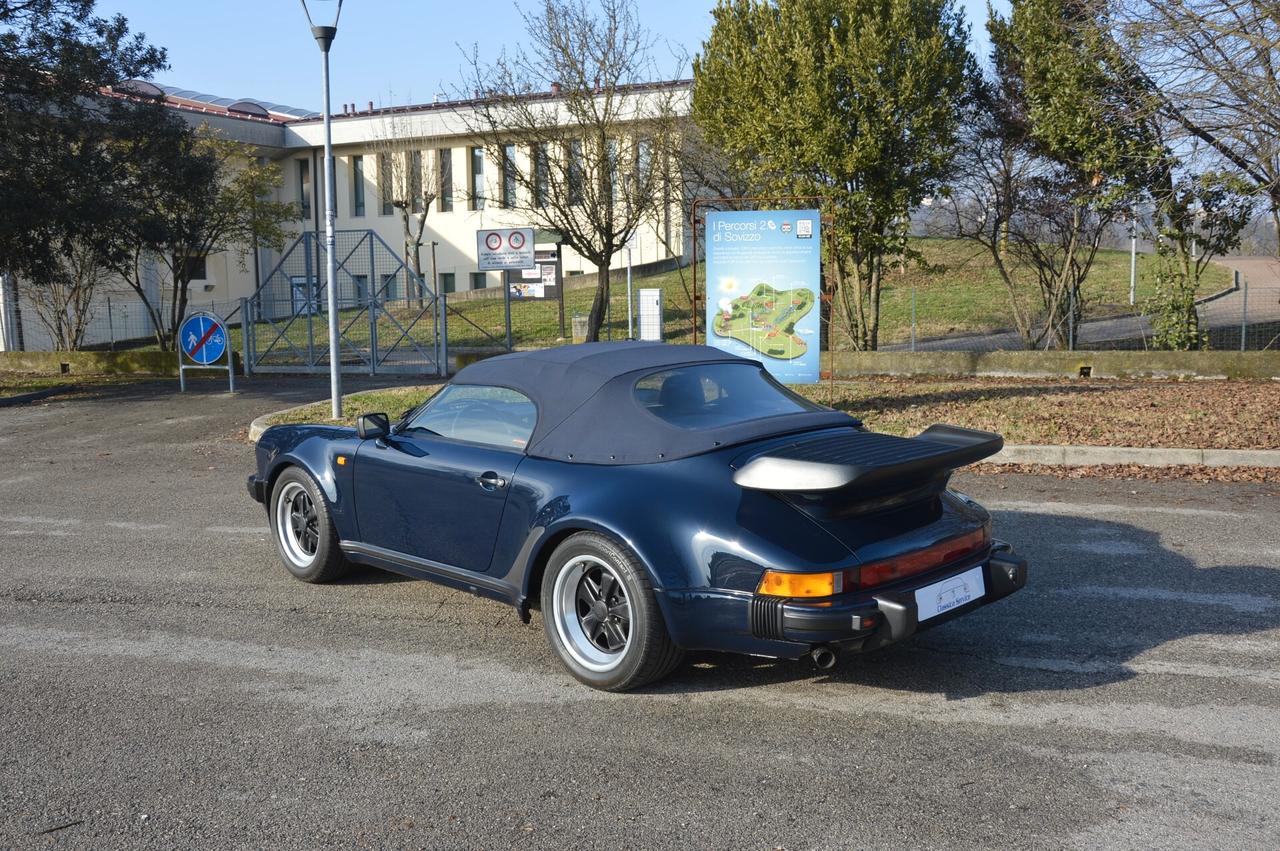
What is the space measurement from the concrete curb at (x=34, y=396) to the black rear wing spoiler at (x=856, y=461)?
17.4 m

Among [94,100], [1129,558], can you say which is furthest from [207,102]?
[1129,558]

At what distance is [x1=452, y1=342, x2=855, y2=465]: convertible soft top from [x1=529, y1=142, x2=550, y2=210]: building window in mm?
18736

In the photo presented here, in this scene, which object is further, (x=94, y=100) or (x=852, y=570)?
(x=94, y=100)

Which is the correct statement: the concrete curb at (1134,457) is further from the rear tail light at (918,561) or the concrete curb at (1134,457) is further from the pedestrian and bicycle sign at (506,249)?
the pedestrian and bicycle sign at (506,249)

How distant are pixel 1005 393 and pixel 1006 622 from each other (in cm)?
930

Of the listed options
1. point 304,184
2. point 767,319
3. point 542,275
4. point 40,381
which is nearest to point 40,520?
point 767,319

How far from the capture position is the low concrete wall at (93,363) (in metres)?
22.6

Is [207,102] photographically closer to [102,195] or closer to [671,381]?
[102,195]

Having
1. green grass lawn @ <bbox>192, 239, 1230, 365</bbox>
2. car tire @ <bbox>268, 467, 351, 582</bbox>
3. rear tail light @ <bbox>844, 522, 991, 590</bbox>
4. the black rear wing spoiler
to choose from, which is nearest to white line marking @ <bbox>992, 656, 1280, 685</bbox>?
rear tail light @ <bbox>844, 522, 991, 590</bbox>

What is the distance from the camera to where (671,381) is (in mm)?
5207

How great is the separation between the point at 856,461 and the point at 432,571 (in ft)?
7.54

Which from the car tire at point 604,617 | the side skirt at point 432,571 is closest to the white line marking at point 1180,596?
the car tire at point 604,617

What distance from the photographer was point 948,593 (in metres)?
4.47

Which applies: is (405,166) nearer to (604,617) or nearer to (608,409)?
(608,409)
